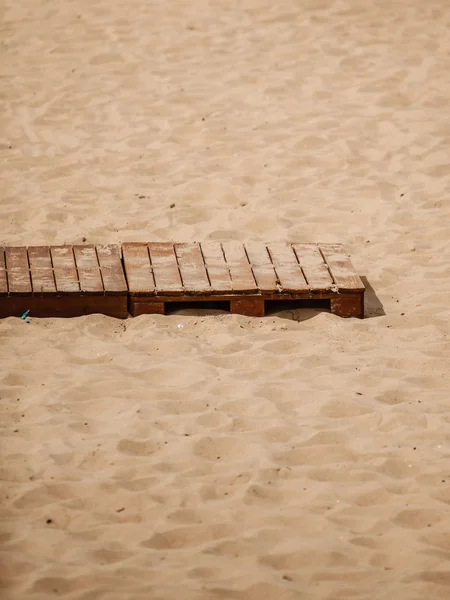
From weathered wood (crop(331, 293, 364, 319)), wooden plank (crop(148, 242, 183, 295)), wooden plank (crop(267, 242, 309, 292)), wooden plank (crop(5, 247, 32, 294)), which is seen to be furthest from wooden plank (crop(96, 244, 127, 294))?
weathered wood (crop(331, 293, 364, 319))

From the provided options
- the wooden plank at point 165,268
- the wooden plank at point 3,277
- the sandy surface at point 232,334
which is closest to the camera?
the sandy surface at point 232,334

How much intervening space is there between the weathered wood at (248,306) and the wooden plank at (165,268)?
1.14 ft

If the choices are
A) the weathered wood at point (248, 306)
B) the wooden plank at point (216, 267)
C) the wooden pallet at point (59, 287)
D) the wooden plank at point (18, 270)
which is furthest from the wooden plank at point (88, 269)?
the weathered wood at point (248, 306)

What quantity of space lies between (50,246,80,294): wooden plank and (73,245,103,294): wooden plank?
3 cm

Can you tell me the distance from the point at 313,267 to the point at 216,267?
0.62 metres

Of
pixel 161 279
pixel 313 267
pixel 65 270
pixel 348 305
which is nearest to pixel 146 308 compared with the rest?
pixel 161 279

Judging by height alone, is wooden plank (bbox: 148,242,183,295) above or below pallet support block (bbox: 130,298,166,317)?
above

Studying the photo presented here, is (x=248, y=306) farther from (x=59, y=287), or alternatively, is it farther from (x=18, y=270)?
(x=18, y=270)

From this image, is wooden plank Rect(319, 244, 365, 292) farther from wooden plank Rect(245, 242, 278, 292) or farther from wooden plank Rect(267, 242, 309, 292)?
wooden plank Rect(245, 242, 278, 292)

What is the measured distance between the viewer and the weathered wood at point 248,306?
19.2 feet

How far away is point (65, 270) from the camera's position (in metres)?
5.98

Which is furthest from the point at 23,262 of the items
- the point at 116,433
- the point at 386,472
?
the point at 386,472

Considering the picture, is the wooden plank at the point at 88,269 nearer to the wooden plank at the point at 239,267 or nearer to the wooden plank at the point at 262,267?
the wooden plank at the point at 239,267

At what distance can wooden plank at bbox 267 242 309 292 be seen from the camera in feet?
19.3
